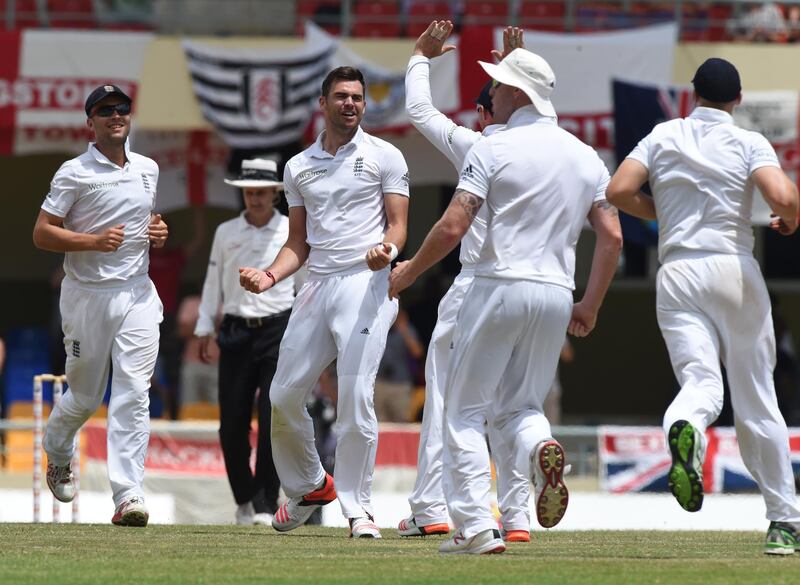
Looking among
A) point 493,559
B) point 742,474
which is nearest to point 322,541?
point 493,559

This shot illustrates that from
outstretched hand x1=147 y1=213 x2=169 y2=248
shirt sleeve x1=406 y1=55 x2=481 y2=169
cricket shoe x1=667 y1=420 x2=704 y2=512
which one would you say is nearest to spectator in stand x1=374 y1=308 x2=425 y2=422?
outstretched hand x1=147 y1=213 x2=169 y2=248

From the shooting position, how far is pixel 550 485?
23.0ft

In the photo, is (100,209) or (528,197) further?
(100,209)

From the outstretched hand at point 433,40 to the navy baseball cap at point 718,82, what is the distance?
168 cm

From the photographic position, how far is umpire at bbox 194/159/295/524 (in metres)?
10.9

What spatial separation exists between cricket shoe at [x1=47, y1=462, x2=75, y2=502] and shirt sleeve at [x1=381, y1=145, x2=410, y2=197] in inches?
101

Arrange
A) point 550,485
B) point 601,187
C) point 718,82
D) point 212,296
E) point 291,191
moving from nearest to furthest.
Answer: point 550,485 < point 718,82 < point 601,187 < point 291,191 < point 212,296

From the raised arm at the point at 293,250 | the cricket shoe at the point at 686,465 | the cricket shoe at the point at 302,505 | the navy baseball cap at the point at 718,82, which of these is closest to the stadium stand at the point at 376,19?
the raised arm at the point at 293,250

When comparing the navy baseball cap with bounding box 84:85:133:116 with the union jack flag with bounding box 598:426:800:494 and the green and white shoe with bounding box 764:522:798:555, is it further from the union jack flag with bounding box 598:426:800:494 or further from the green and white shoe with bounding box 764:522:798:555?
the union jack flag with bounding box 598:426:800:494

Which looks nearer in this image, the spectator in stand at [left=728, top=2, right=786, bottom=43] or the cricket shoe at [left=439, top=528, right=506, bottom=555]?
the cricket shoe at [left=439, top=528, right=506, bottom=555]

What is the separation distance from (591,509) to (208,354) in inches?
188

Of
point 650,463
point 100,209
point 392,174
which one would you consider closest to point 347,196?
point 392,174

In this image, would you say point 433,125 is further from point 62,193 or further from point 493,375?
point 62,193

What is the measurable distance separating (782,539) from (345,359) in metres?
2.44
